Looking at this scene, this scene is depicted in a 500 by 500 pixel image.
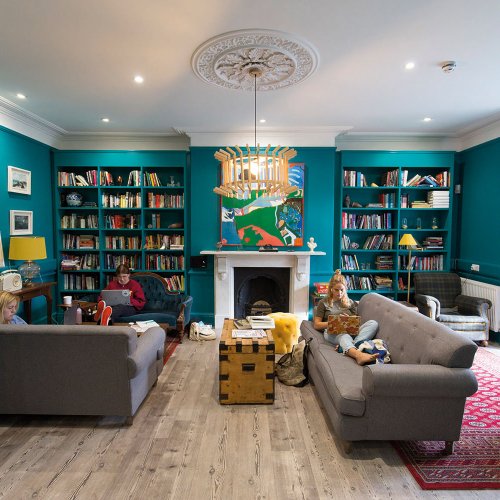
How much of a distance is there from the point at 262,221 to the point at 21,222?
3305mm

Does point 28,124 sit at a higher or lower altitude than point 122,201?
higher

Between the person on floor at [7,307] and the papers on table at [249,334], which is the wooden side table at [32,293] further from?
the papers on table at [249,334]

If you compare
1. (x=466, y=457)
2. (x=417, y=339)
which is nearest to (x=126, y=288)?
(x=417, y=339)

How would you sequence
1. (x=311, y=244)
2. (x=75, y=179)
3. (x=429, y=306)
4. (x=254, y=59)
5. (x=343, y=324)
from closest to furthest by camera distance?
(x=254, y=59), (x=343, y=324), (x=429, y=306), (x=311, y=244), (x=75, y=179)

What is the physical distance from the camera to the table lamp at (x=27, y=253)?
409 centimetres

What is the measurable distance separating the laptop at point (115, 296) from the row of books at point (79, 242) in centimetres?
131

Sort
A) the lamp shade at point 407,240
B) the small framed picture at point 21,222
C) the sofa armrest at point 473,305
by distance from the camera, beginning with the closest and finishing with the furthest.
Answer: the small framed picture at point 21,222 → the sofa armrest at point 473,305 → the lamp shade at point 407,240

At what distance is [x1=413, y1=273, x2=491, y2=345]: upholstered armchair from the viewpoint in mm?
4406

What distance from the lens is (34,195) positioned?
4.80 metres

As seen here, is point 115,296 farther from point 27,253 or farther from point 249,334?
point 249,334

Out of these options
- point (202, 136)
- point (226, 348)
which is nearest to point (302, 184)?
point (202, 136)

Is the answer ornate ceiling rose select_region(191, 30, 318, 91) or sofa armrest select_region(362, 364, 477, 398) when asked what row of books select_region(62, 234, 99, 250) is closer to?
ornate ceiling rose select_region(191, 30, 318, 91)

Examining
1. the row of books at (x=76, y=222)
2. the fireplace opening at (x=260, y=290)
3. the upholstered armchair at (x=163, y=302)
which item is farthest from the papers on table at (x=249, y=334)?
the row of books at (x=76, y=222)

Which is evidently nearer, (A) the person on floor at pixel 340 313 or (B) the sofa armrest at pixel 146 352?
(B) the sofa armrest at pixel 146 352
